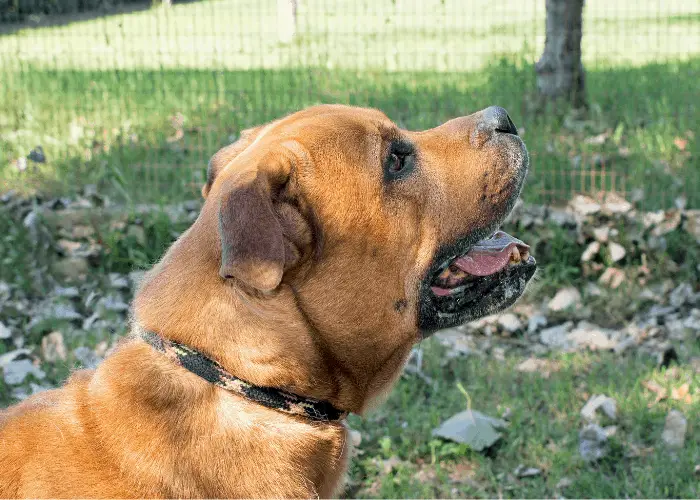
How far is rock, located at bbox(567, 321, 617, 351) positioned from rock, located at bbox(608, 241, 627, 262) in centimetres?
66

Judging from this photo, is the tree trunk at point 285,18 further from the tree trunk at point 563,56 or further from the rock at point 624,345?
the rock at point 624,345

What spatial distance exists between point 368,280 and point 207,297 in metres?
0.58

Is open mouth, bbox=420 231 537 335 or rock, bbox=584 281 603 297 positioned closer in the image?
open mouth, bbox=420 231 537 335

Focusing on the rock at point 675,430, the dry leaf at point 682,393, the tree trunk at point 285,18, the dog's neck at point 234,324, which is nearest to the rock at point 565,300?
the dry leaf at point 682,393

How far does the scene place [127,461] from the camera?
9.69 feet

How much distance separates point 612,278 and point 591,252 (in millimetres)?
243

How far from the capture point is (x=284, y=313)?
10.0ft

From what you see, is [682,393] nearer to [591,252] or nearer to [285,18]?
[591,252]

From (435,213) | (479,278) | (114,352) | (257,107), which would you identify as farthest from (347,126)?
(257,107)

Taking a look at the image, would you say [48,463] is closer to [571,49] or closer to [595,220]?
[595,220]

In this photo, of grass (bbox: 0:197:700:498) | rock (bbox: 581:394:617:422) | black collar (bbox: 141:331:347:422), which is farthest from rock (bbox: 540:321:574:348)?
black collar (bbox: 141:331:347:422)

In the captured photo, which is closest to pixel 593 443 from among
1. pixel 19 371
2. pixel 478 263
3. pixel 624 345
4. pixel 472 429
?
pixel 472 429

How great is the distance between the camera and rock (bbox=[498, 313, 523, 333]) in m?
6.20

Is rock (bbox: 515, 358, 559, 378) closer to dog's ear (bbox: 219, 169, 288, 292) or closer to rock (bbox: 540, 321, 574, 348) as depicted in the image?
rock (bbox: 540, 321, 574, 348)
